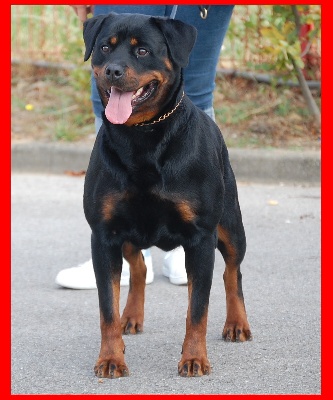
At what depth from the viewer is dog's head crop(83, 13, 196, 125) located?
3.41m

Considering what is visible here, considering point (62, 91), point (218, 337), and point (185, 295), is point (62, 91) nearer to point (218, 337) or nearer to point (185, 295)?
point (185, 295)

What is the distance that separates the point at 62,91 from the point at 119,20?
5.79m

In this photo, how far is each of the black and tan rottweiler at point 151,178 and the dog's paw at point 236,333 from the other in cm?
46

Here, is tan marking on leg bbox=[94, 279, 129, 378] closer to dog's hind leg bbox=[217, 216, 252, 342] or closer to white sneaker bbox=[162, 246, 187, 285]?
dog's hind leg bbox=[217, 216, 252, 342]

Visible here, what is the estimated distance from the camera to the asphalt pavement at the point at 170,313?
3.52 meters

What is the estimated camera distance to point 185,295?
484 centimetres

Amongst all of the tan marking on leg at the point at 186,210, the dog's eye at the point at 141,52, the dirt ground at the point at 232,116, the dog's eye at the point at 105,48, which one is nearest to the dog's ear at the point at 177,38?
the dog's eye at the point at 141,52

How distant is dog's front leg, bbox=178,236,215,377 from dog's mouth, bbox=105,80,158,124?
1.96 ft

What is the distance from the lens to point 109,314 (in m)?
3.56

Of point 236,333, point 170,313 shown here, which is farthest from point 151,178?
point 170,313

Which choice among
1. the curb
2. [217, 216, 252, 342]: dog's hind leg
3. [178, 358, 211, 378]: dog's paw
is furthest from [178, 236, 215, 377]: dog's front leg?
the curb

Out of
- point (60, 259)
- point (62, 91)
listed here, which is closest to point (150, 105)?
point (60, 259)

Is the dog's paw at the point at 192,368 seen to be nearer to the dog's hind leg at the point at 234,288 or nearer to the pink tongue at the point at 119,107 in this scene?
the dog's hind leg at the point at 234,288

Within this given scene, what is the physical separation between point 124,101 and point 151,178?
1.08 feet
